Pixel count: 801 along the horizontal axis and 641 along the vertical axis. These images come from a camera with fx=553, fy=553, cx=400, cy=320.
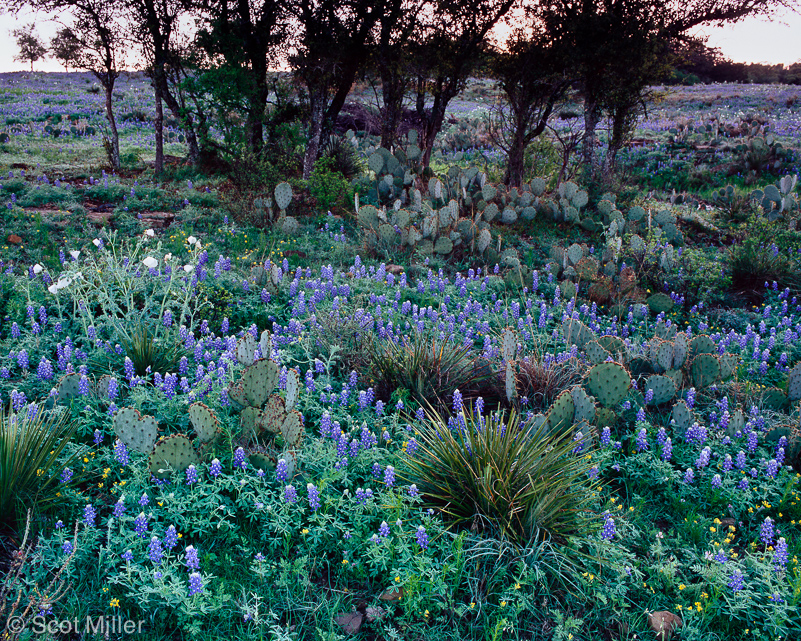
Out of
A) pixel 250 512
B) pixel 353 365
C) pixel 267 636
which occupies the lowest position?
pixel 267 636

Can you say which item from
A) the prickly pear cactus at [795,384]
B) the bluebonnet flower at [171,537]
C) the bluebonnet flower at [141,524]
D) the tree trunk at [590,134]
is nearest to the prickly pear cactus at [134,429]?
the bluebonnet flower at [141,524]

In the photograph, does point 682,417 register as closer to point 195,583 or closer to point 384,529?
point 384,529

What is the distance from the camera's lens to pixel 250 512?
3121 millimetres

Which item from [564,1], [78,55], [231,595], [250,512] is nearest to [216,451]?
[250,512]

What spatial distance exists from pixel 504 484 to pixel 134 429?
7.21 feet

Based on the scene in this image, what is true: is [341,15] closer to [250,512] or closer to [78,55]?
[78,55]

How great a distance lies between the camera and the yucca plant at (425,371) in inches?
175

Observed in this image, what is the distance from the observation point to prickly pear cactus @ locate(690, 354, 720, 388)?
477 centimetres

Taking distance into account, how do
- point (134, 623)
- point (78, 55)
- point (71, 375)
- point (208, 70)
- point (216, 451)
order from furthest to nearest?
point (78, 55)
point (208, 70)
point (71, 375)
point (216, 451)
point (134, 623)

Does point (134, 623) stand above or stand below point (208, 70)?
below

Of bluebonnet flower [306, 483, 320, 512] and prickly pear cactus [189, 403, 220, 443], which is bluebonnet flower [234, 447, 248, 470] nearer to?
prickly pear cactus [189, 403, 220, 443]

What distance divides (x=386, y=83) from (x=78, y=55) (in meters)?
7.56

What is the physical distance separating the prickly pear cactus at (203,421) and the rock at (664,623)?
2618 millimetres

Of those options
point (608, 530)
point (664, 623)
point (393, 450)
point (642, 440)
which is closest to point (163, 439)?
point (393, 450)
